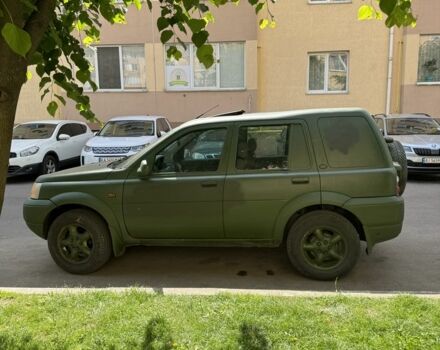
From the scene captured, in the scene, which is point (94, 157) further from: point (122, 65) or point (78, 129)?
point (122, 65)

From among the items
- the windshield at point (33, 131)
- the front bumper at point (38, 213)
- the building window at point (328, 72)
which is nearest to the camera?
the front bumper at point (38, 213)

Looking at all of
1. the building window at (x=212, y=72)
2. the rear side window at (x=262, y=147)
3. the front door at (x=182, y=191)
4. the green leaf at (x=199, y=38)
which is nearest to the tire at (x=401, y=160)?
the rear side window at (x=262, y=147)

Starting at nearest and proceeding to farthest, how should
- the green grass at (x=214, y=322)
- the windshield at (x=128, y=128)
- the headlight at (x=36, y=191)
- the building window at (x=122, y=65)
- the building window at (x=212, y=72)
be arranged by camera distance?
the green grass at (x=214, y=322)
the headlight at (x=36, y=191)
the windshield at (x=128, y=128)
the building window at (x=212, y=72)
the building window at (x=122, y=65)

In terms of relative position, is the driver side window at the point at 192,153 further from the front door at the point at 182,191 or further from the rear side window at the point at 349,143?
the rear side window at the point at 349,143

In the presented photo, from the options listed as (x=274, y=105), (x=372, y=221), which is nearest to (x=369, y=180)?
(x=372, y=221)

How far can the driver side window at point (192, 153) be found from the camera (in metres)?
4.73

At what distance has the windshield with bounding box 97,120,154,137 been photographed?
457 inches

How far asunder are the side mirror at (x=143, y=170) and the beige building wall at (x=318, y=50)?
11479 mm

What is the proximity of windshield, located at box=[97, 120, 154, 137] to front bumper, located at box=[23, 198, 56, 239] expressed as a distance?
21.8 ft

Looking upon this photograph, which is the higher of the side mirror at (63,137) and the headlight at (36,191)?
the side mirror at (63,137)

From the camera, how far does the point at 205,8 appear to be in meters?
2.80

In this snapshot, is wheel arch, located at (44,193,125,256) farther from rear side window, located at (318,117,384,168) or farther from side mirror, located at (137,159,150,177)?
rear side window, located at (318,117,384,168)

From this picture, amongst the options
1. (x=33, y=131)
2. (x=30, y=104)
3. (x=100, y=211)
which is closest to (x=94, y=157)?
(x=33, y=131)

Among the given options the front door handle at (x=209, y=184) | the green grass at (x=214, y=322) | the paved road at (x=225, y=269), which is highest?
the front door handle at (x=209, y=184)
